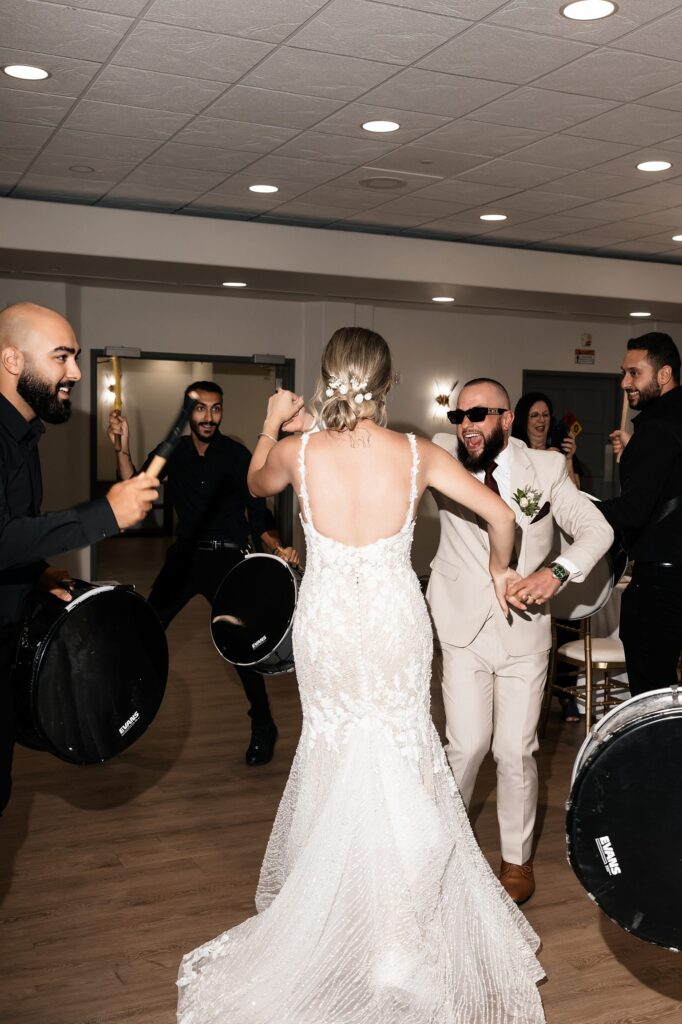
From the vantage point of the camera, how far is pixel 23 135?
19.3 ft

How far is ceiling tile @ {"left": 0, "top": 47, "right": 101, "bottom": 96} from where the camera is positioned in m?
4.66

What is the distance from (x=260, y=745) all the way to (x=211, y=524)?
1.20 m

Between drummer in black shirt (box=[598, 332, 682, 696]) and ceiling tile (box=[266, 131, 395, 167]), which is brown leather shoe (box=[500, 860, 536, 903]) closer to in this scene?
drummer in black shirt (box=[598, 332, 682, 696])

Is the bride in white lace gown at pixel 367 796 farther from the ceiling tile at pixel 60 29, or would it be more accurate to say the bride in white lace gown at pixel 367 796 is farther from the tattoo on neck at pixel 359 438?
the ceiling tile at pixel 60 29

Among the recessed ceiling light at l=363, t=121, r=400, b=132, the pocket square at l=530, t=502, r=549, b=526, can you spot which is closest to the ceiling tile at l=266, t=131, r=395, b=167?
the recessed ceiling light at l=363, t=121, r=400, b=132

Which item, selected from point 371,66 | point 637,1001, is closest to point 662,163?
point 371,66

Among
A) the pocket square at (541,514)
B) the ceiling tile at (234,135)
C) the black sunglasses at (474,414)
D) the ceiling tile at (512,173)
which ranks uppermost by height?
the ceiling tile at (234,135)

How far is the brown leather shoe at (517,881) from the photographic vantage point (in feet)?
11.6

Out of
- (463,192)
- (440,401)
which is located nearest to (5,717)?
(463,192)

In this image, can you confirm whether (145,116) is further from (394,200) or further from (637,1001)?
(637,1001)

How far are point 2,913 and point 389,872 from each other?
1530 millimetres

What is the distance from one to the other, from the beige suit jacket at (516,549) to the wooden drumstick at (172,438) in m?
1.40

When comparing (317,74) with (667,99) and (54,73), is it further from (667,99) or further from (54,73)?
(667,99)

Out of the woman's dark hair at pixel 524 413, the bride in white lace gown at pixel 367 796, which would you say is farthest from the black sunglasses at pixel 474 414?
the woman's dark hair at pixel 524 413
